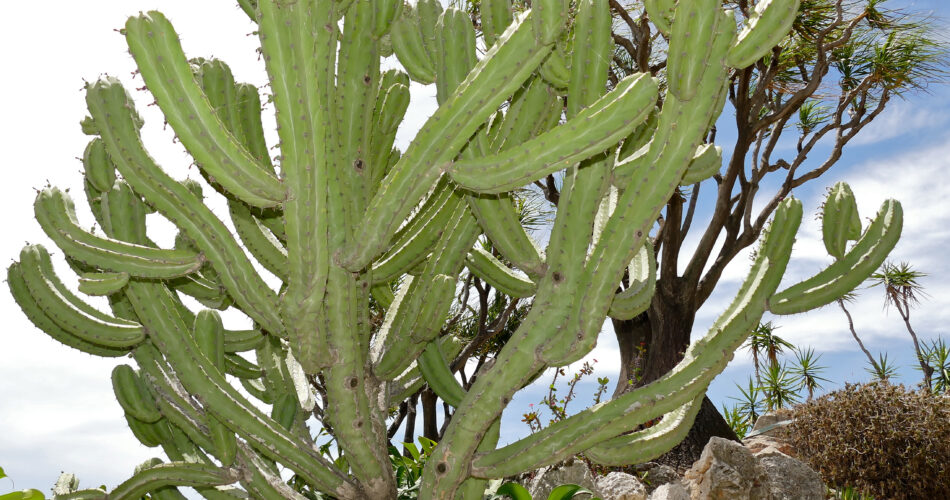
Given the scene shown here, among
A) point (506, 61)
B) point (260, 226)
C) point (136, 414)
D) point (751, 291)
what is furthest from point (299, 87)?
point (751, 291)

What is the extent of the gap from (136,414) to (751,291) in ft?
10.7

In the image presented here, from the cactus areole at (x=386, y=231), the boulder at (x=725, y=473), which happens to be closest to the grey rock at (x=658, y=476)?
the boulder at (x=725, y=473)

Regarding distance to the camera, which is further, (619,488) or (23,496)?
(619,488)

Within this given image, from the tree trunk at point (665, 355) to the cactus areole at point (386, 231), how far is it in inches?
207

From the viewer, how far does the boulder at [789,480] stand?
700cm

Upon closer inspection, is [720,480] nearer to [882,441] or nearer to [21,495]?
[882,441]

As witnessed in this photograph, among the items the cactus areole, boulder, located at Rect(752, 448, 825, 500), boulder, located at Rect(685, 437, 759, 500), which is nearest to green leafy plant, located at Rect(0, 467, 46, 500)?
the cactus areole

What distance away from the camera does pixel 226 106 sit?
13.4 ft

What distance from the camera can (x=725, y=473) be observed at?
676 centimetres

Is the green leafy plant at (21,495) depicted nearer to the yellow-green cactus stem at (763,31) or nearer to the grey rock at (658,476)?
the yellow-green cactus stem at (763,31)

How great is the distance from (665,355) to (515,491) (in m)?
5.62

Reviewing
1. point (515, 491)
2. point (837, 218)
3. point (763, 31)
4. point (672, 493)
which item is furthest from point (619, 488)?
point (763, 31)

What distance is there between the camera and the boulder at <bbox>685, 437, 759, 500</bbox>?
6730mm

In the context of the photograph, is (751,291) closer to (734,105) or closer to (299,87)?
(299,87)
